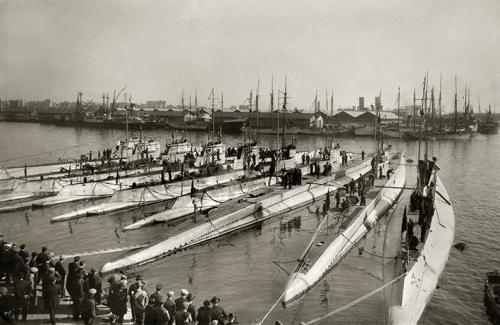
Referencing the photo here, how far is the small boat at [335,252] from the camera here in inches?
691

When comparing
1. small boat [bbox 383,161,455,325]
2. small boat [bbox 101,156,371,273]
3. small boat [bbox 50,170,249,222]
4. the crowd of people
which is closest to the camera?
the crowd of people

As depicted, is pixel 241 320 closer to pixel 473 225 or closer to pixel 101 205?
pixel 101 205

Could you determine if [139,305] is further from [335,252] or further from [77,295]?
[335,252]

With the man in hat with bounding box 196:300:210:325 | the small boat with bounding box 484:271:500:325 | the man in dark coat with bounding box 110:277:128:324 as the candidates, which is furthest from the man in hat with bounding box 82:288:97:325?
the small boat with bounding box 484:271:500:325

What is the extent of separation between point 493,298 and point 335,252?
7.00 m

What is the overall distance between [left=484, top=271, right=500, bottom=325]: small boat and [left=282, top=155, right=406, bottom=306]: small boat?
644cm

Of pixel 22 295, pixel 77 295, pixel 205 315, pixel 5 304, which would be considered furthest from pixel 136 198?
pixel 205 315

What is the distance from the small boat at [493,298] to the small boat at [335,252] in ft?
21.1

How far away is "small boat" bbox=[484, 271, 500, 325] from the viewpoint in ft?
53.6

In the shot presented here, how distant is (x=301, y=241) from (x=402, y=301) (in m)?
10.9

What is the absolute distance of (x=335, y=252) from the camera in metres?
21.5

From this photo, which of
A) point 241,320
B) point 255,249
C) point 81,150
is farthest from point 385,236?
point 81,150

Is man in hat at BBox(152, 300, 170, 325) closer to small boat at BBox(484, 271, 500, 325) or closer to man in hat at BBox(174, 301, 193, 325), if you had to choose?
man in hat at BBox(174, 301, 193, 325)

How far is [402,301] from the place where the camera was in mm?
15438
